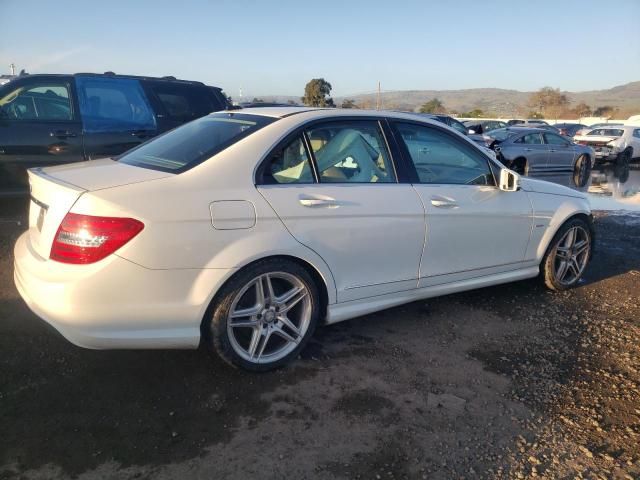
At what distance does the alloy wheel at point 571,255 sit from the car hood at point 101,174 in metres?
3.62

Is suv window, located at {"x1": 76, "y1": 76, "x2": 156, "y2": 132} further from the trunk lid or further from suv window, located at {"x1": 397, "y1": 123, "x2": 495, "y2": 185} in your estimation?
suv window, located at {"x1": 397, "y1": 123, "x2": 495, "y2": 185}

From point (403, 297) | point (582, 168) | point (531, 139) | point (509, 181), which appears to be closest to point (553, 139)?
point (531, 139)

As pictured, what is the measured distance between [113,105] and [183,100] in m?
0.95

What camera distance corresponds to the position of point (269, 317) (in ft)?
10.4

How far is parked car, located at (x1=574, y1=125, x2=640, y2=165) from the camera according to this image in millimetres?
17641

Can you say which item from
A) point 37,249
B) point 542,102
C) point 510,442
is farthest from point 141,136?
point 542,102

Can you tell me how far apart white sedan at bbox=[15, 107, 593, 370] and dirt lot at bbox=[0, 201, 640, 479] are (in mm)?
309

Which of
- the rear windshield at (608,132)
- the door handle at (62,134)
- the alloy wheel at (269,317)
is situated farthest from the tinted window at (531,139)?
the alloy wheel at (269,317)

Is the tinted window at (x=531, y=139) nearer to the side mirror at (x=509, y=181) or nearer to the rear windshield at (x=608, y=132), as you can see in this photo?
the rear windshield at (x=608, y=132)

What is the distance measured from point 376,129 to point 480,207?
1025 mm

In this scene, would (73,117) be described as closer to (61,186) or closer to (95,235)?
(61,186)

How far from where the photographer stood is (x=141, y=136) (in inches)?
256

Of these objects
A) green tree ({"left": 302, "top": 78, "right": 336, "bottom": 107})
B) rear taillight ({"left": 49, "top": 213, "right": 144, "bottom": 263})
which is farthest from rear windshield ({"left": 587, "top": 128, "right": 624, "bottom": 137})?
green tree ({"left": 302, "top": 78, "right": 336, "bottom": 107})

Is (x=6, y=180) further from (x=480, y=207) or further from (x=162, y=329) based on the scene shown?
(x=480, y=207)
